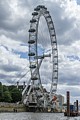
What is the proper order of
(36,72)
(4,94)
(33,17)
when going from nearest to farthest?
(33,17) < (36,72) < (4,94)

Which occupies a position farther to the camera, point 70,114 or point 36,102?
point 36,102

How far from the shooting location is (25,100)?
Answer: 19975cm

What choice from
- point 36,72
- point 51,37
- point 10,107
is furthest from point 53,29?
point 10,107

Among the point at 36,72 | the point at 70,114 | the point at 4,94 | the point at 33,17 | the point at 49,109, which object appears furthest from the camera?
the point at 49,109

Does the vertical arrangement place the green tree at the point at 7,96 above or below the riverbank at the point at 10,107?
above

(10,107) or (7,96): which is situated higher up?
(7,96)

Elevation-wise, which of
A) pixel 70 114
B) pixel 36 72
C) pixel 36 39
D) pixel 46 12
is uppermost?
pixel 46 12

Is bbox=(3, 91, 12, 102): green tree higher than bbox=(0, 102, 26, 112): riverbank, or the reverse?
bbox=(3, 91, 12, 102): green tree

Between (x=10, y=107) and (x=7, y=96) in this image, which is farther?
(x=7, y=96)

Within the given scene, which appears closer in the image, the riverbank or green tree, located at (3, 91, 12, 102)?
the riverbank

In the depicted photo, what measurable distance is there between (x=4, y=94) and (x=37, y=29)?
4379 cm

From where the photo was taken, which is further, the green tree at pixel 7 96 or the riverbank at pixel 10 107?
the green tree at pixel 7 96

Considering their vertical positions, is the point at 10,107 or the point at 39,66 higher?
the point at 39,66

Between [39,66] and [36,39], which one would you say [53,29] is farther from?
[39,66]
